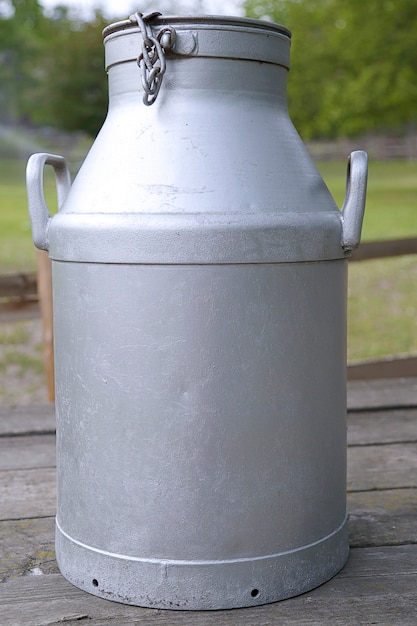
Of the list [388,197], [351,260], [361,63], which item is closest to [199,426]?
[351,260]

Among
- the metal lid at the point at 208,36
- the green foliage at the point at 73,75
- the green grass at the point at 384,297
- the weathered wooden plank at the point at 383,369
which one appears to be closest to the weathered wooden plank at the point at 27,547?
the metal lid at the point at 208,36

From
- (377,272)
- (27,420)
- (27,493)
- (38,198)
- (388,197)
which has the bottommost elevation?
(388,197)

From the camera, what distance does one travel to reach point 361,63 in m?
12.2

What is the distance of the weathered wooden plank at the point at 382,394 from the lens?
2.47 m

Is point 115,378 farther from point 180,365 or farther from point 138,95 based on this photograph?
point 138,95

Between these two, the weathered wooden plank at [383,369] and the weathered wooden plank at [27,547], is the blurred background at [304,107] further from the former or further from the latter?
the weathered wooden plank at [27,547]

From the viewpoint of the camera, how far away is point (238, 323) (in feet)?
4.30

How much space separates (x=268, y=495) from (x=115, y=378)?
348mm

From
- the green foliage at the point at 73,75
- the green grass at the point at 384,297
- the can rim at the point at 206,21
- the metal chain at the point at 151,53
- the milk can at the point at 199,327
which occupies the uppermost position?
the can rim at the point at 206,21

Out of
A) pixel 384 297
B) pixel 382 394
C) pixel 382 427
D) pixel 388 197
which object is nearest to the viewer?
pixel 382 427

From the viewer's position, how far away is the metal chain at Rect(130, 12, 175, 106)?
1327mm

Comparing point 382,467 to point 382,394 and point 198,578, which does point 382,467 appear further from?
point 198,578

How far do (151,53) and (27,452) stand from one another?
124cm

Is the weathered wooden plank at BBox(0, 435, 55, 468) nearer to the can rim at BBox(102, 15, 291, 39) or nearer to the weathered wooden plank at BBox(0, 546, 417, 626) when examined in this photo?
the weathered wooden plank at BBox(0, 546, 417, 626)
